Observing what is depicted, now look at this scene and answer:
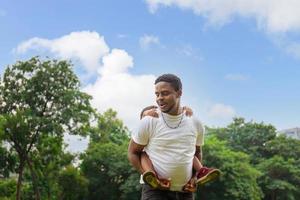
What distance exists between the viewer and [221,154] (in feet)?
89.4

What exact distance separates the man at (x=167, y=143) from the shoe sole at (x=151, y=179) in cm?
9

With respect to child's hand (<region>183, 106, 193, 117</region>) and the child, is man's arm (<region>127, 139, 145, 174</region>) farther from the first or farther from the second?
child's hand (<region>183, 106, 193, 117</region>)

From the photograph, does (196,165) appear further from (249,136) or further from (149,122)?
(249,136)

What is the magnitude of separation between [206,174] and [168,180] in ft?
0.87

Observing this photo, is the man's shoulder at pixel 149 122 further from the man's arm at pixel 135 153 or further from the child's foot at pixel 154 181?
the child's foot at pixel 154 181

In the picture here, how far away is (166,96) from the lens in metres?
3.41

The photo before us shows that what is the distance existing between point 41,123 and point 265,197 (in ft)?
56.1

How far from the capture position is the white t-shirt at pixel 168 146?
3.40 metres

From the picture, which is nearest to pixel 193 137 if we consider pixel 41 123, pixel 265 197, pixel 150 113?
pixel 150 113

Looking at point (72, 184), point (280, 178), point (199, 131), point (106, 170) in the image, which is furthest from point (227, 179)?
point (199, 131)

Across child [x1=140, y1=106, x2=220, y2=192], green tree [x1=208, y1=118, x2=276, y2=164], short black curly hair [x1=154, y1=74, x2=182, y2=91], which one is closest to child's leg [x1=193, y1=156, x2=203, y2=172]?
child [x1=140, y1=106, x2=220, y2=192]

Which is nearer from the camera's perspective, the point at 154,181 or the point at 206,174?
the point at 154,181

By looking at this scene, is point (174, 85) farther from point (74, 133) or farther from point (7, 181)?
point (7, 181)

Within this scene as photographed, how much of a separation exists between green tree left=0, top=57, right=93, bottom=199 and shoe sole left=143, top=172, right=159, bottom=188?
69.6 feet
